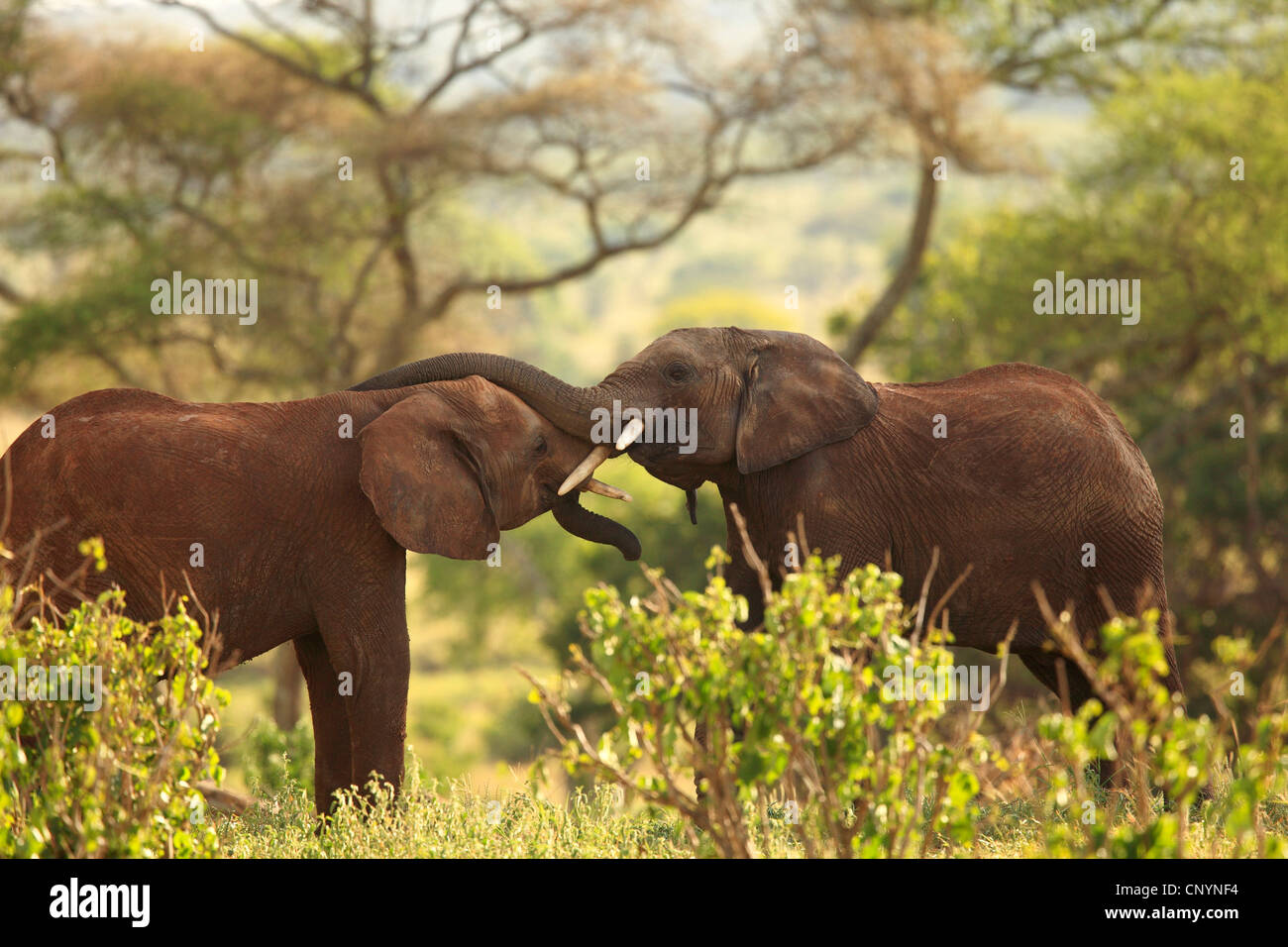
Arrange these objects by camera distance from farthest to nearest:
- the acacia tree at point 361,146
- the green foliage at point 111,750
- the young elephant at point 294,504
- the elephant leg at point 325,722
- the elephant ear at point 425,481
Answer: the acacia tree at point 361,146 < the elephant leg at point 325,722 < the elephant ear at point 425,481 < the young elephant at point 294,504 < the green foliage at point 111,750

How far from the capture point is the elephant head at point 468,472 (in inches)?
333

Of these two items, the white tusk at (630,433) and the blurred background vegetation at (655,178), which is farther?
the blurred background vegetation at (655,178)

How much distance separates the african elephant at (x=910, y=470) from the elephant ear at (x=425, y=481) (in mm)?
611

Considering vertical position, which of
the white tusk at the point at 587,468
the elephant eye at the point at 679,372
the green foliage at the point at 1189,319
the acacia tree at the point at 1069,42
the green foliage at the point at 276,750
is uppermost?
the acacia tree at the point at 1069,42

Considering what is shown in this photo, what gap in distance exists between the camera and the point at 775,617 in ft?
20.3

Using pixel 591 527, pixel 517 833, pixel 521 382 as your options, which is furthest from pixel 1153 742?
pixel 521 382

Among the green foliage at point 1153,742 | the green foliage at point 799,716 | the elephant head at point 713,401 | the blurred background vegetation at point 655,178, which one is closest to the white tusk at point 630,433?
the elephant head at point 713,401

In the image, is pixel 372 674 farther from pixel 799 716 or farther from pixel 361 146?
pixel 361 146

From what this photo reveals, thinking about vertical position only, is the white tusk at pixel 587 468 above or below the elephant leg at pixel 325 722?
above

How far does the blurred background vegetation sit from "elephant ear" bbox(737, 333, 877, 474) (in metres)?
16.1

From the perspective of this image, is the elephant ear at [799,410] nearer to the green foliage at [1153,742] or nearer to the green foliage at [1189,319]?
the green foliage at [1153,742]
